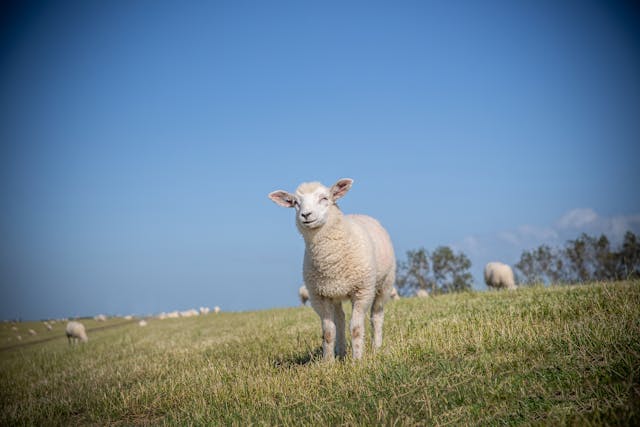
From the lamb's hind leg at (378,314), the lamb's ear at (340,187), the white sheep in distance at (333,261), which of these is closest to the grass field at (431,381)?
the lamb's hind leg at (378,314)

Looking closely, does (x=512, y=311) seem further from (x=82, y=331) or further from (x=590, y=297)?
(x=82, y=331)

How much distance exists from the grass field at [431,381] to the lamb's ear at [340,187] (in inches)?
101

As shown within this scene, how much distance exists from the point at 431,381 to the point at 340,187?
3653mm

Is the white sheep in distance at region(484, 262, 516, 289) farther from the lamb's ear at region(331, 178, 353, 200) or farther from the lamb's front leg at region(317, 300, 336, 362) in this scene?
the lamb's front leg at region(317, 300, 336, 362)

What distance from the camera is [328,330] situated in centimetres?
717

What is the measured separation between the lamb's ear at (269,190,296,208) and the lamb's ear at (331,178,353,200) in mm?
684

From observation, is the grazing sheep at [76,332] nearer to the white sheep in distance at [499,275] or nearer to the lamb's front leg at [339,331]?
the white sheep in distance at [499,275]

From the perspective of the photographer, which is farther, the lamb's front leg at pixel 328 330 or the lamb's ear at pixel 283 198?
the lamb's ear at pixel 283 198

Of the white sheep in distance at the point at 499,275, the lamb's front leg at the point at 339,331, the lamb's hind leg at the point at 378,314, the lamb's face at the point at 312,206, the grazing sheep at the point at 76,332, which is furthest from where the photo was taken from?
the grazing sheep at the point at 76,332

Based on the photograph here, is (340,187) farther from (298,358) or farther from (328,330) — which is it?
(298,358)

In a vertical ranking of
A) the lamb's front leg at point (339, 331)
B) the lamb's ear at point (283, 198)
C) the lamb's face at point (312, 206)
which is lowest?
the lamb's front leg at point (339, 331)

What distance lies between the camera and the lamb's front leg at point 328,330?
7.11 m

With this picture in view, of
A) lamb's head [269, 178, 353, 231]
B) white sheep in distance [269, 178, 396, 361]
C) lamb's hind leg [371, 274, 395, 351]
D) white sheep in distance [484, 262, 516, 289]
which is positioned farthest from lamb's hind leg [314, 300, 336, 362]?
white sheep in distance [484, 262, 516, 289]

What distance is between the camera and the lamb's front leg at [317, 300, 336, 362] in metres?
7.11
